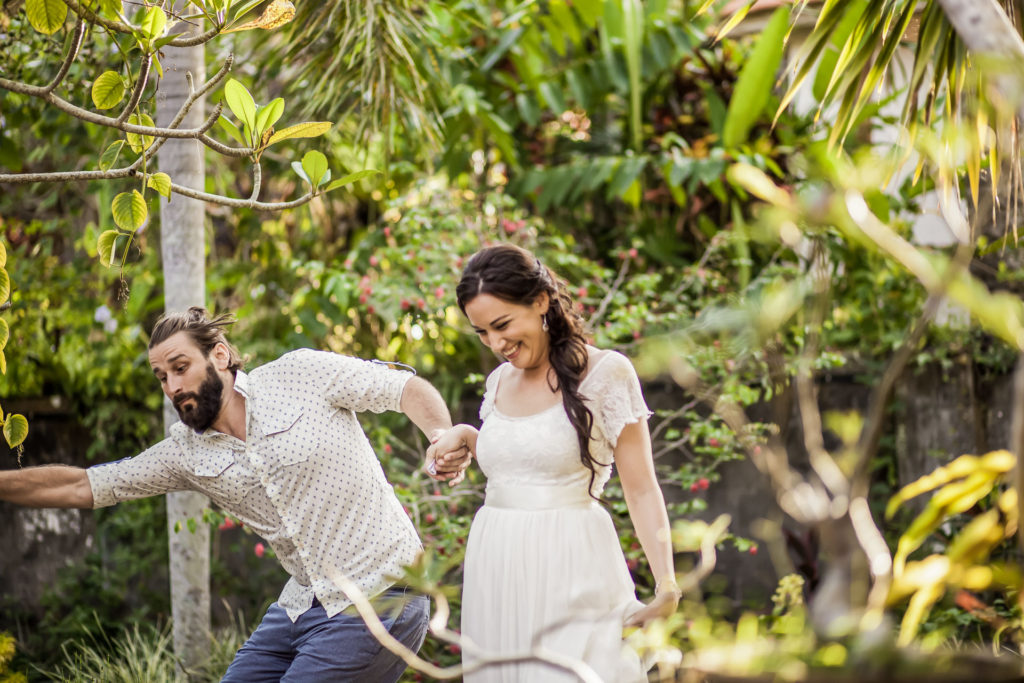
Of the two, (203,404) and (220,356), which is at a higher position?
(220,356)

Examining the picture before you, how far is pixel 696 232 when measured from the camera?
6457mm

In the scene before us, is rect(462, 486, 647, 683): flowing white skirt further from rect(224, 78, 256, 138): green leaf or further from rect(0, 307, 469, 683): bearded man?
rect(224, 78, 256, 138): green leaf

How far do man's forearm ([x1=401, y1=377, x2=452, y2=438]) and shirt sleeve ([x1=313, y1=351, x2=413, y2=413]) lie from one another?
23mm

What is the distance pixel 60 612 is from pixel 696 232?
4446mm

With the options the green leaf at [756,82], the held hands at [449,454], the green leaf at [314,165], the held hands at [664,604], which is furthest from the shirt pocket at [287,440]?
the green leaf at [756,82]

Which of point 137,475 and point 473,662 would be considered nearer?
point 473,662

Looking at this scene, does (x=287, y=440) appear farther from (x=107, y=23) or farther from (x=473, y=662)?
(x=473, y=662)

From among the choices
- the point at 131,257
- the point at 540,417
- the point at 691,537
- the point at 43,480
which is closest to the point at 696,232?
the point at 131,257

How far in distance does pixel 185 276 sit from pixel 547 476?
2230 mm

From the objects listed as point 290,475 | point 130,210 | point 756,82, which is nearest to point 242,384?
point 290,475

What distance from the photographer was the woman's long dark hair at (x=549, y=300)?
271 centimetres

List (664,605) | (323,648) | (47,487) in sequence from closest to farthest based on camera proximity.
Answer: (664,605)
(323,648)
(47,487)

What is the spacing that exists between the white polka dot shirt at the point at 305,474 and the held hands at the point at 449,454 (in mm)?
310

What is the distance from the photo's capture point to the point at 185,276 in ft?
14.1
